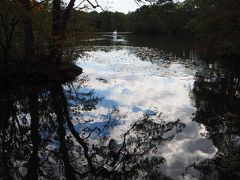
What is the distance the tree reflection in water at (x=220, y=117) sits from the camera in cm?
918

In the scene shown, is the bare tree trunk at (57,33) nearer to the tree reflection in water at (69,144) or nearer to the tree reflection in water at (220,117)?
the tree reflection in water at (69,144)

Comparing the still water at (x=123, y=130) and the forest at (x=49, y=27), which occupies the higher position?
the forest at (x=49, y=27)

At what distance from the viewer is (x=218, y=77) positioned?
2555 centimetres

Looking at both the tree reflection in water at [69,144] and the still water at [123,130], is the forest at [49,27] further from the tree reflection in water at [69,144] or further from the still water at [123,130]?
the tree reflection in water at [69,144]

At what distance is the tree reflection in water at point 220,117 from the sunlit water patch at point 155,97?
1.24ft

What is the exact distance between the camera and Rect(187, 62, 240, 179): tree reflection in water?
361 inches

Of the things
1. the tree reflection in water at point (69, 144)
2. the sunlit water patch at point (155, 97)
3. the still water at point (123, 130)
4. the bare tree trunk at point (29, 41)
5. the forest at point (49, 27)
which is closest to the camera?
the tree reflection in water at point (69, 144)

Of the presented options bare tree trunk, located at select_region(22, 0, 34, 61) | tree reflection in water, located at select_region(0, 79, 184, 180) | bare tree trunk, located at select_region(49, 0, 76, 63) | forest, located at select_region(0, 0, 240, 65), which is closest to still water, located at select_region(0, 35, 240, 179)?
tree reflection in water, located at select_region(0, 79, 184, 180)

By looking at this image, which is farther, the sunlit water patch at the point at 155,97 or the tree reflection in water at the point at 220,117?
the sunlit water patch at the point at 155,97

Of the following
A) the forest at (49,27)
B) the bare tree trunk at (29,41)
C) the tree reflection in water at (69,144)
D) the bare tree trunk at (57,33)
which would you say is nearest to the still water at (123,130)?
the tree reflection in water at (69,144)

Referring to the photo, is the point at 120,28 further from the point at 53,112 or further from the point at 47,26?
the point at 53,112

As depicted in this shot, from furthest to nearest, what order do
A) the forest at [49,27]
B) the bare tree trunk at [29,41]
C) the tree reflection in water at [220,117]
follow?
the bare tree trunk at [29,41] → the forest at [49,27] → the tree reflection in water at [220,117]

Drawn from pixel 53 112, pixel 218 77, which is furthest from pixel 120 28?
pixel 53 112

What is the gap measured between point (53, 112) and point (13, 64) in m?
6.15
